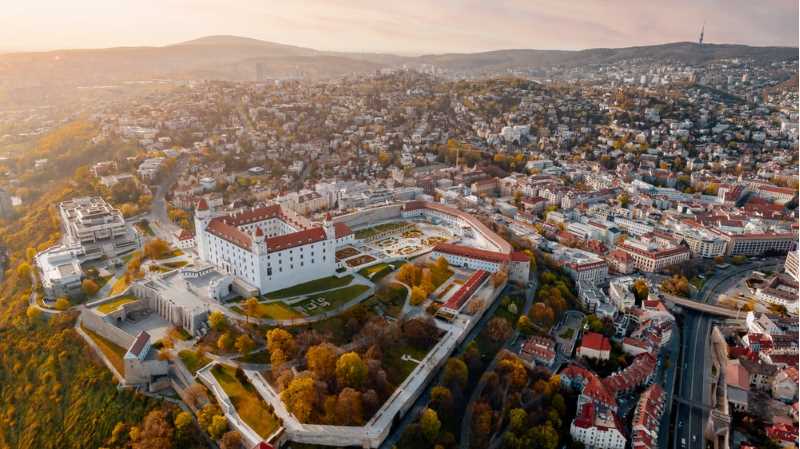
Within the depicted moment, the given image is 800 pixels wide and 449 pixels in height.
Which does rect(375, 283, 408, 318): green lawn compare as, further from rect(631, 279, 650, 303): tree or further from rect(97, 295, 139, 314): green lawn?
rect(631, 279, 650, 303): tree

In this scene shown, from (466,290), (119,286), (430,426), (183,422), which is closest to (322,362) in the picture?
(430,426)

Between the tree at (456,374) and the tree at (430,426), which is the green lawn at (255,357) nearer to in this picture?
the tree at (430,426)

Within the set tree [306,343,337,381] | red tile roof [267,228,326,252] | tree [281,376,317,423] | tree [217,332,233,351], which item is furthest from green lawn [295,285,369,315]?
tree [281,376,317,423]

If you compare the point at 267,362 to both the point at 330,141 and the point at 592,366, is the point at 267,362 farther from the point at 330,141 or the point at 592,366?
the point at 330,141

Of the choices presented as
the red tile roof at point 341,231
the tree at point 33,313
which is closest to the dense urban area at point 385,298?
the tree at point 33,313

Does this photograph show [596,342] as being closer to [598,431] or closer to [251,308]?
[598,431]
